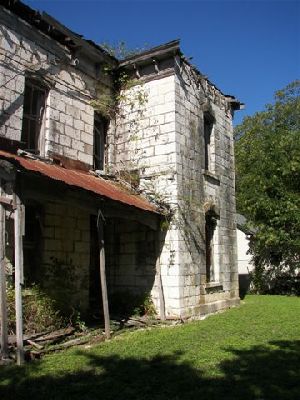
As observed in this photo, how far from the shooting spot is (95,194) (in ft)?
27.2

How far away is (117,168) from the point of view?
12.6m

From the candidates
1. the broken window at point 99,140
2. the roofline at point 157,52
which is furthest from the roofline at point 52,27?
the broken window at point 99,140

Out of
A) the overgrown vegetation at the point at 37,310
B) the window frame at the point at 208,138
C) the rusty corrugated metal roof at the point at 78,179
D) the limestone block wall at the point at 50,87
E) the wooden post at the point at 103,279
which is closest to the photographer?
the rusty corrugated metal roof at the point at 78,179

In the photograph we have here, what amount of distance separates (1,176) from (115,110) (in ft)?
21.0

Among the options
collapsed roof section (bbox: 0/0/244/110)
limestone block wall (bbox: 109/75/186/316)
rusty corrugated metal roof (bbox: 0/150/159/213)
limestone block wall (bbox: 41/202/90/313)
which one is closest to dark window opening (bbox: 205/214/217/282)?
limestone block wall (bbox: 109/75/186/316)

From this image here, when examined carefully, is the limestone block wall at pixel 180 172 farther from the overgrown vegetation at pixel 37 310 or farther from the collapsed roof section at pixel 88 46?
the overgrown vegetation at pixel 37 310

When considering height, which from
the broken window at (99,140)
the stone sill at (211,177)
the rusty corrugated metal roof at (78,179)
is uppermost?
the broken window at (99,140)

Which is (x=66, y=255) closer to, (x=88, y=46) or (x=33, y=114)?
(x=33, y=114)

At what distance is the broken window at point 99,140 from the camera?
1251 cm

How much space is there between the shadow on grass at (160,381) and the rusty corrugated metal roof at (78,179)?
3039 millimetres

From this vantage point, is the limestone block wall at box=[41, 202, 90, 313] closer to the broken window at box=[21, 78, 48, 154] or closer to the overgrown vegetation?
the overgrown vegetation

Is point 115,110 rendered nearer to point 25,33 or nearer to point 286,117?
point 25,33

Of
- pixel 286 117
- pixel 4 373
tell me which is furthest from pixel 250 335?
pixel 286 117

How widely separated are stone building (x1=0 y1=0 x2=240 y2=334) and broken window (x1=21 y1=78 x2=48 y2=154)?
1.0 inches
